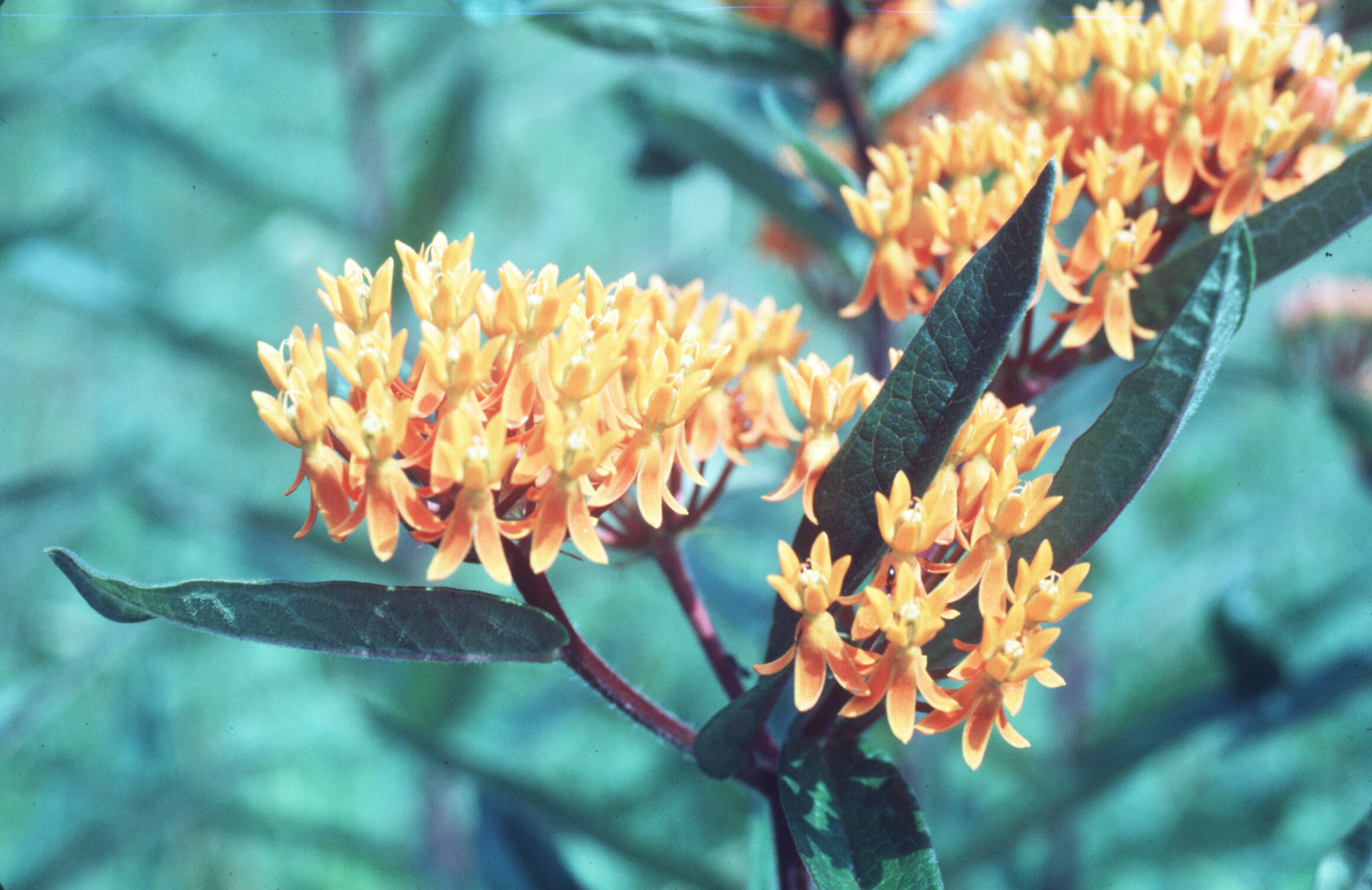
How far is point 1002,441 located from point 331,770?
2169 mm

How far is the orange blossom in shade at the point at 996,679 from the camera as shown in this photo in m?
0.59

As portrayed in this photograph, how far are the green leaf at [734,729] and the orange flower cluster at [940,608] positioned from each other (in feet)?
0.05

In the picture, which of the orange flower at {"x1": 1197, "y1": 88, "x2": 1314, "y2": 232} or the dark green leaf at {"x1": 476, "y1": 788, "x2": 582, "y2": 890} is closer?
the orange flower at {"x1": 1197, "y1": 88, "x2": 1314, "y2": 232}

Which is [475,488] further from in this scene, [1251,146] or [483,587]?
[483,587]

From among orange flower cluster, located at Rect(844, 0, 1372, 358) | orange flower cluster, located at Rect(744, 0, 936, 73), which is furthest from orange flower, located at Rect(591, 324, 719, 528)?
orange flower cluster, located at Rect(744, 0, 936, 73)

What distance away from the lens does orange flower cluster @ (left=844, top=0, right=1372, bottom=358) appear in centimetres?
75

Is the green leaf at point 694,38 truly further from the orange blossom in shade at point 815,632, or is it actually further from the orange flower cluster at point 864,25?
the orange blossom in shade at point 815,632

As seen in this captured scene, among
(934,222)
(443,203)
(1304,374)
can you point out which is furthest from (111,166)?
(1304,374)

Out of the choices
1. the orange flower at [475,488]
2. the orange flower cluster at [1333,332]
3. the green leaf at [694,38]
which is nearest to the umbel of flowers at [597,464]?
the orange flower at [475,488]

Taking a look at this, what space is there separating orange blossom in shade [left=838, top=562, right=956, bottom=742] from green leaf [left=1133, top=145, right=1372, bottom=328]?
29cm

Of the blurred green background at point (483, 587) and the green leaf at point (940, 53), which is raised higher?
the green leaf at point (940, 53)

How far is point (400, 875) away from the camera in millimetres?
1769

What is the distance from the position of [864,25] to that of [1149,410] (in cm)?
81

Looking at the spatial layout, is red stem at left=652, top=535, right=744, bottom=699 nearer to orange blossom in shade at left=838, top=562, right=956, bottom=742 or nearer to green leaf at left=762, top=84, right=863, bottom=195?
orange blossom in shade at left=838, top=562, right=956, bottom=742
